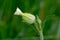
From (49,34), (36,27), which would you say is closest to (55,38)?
(49,34)

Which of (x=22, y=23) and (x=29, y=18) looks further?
(x=22, y=23)

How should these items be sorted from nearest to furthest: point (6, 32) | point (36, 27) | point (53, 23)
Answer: point (36, 27) < point (6, 32) < point (53, 23)

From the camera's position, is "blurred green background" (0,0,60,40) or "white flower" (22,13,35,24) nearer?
"white flower" (22,13,35,24)

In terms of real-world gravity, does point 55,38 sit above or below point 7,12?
below

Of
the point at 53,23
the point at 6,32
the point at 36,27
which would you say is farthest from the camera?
the point at 53,23

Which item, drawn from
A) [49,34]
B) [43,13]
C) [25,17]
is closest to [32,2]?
[43,13]

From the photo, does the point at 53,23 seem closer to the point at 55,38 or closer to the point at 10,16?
the point at 55,38

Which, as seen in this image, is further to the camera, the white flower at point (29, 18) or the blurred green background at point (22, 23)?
the blurred green background at point (22, 23)

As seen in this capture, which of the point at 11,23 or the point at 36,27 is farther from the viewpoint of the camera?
the point at 11,23
